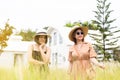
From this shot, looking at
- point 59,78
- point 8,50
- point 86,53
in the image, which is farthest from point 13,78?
point 8,50

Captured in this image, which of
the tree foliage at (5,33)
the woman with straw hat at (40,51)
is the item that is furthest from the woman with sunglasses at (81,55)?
the tree foliage at (5,33)

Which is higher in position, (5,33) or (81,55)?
(5,33)

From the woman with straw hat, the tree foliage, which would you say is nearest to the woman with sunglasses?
the woman with straw hat

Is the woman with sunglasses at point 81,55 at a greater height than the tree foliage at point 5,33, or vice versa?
the tree foliage at point 5,33

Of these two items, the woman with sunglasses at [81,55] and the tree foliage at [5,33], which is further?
the tree foliage at [5,33]

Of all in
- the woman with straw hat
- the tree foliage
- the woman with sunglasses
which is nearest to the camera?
the woman with sunglasses

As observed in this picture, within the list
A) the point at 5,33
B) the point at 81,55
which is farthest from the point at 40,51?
the point at 5,33

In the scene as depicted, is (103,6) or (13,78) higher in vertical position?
(103,6)

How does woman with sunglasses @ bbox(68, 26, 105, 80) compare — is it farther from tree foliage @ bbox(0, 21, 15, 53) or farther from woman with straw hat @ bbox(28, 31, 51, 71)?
tree foliage @ bbox(0, 21, 15, 53)

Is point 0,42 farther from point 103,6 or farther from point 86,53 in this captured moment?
point 86,53

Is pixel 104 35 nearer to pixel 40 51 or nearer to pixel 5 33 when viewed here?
pixel 5 33

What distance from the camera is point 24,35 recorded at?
1938 inches

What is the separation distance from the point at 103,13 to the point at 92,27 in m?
14.6

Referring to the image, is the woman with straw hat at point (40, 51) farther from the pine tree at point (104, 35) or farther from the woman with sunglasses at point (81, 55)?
the pine tree at point (104, 35)
